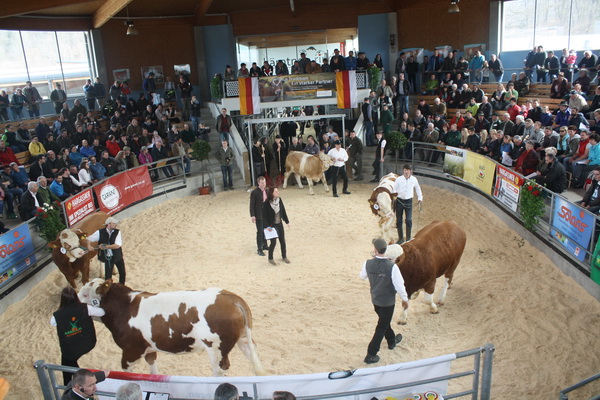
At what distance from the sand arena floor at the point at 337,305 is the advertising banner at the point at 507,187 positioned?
548 millimetres

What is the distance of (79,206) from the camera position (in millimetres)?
11289

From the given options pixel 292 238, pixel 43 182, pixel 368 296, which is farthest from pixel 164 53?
pixel 368 296

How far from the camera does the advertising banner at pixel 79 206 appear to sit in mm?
10820

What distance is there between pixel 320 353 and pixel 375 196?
4939mm

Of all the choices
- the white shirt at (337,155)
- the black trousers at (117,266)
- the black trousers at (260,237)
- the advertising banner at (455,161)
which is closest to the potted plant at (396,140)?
the advertising banner at (455,161)

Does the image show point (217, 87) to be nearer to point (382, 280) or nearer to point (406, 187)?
point (406, 187)

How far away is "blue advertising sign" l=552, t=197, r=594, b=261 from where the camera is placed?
26.4 feet

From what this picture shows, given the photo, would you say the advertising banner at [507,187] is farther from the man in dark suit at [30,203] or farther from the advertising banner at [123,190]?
the man in dark suit at [30,203]

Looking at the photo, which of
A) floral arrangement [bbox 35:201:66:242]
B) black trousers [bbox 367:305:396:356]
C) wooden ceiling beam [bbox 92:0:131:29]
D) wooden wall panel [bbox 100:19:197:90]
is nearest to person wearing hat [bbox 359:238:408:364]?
black trousers [bbox 367:305:396:356]

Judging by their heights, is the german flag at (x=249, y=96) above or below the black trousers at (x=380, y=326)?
above

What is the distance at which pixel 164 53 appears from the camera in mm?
23609

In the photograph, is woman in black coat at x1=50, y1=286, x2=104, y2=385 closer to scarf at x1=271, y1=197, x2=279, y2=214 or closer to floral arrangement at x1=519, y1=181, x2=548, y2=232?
scarf at x1=271, y1=197, x2=279, y2=214

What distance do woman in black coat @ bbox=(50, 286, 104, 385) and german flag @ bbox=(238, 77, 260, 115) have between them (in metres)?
12.5

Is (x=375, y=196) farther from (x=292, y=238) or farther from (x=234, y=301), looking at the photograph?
(x=234, y=301)
